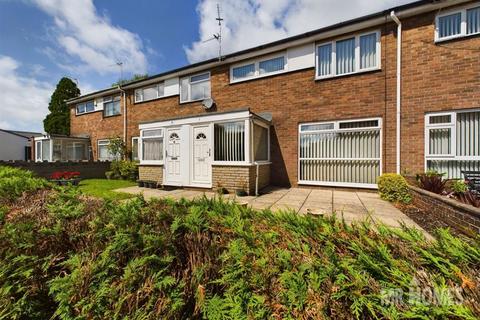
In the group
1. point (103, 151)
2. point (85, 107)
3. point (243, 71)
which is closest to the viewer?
point (243, 71)

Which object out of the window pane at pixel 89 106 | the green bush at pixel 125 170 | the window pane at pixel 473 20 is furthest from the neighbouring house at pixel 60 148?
the window pane at pixel 473 20

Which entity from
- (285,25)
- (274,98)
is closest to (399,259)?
(274,98)

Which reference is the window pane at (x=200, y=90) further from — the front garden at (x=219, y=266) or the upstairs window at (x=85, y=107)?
the upstairs window at (x=85, y=107)

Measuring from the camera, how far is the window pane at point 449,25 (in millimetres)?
→ 6539

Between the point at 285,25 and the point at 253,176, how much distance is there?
25.4ft

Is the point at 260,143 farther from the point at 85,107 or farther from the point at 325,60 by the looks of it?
the point at 85,107

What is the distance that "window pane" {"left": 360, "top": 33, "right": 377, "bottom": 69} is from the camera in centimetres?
755

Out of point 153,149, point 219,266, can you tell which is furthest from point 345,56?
point 219,266

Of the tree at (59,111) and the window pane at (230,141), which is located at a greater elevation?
the tree at (59,111)

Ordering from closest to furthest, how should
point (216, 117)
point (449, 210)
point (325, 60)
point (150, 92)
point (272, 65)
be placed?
1. point (449, 210)
2. point (216, 117)
3. point (325, 60)
4. point (272, 65)
5. point (150, 92)

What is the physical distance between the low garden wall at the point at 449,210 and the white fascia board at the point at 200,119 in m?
5.19

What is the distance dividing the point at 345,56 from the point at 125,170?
11890 mm

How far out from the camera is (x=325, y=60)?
27.2 ft

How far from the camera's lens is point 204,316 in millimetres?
1487
